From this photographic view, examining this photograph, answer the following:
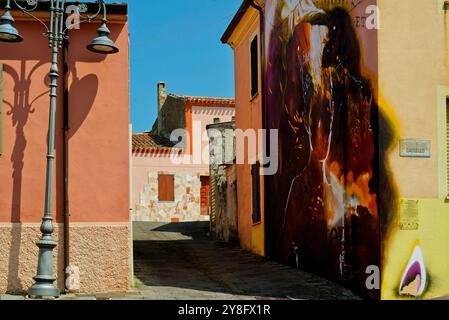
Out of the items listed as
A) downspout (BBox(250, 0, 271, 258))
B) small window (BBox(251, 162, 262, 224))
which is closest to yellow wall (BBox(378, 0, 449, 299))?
downspout (BBox(250, 0, 271, 258))

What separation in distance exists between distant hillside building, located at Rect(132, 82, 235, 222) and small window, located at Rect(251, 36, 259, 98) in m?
19.6

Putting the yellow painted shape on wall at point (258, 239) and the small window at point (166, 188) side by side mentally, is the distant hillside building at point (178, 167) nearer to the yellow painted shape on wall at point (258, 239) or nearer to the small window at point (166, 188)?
the small window at point (166, 188)

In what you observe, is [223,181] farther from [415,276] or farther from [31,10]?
[415,276]

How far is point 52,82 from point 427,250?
6371 mm

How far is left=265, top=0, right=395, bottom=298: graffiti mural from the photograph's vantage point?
42.5 ft

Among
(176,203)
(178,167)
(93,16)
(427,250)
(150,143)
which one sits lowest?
(427,250)

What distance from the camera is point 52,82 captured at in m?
12.7

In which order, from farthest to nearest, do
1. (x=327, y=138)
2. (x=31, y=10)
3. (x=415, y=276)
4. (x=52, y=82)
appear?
(x=327, y=138) → (x=31, y=10) → (x=52, y=82) → (x=415, y=276)

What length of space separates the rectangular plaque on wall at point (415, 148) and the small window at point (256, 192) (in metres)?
6.64

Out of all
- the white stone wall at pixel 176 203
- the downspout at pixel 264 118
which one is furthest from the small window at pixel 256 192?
the white stone wall at pixel 176 203

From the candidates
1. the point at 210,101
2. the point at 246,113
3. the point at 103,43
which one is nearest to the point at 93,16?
the point at 103,43

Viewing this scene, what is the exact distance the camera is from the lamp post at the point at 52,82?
12297 millimetres

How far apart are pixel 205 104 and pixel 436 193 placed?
3008cm

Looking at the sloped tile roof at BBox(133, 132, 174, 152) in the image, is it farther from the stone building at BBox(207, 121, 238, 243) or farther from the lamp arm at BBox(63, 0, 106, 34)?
the lamp arm at BBox(63, 0, 106, 34)
